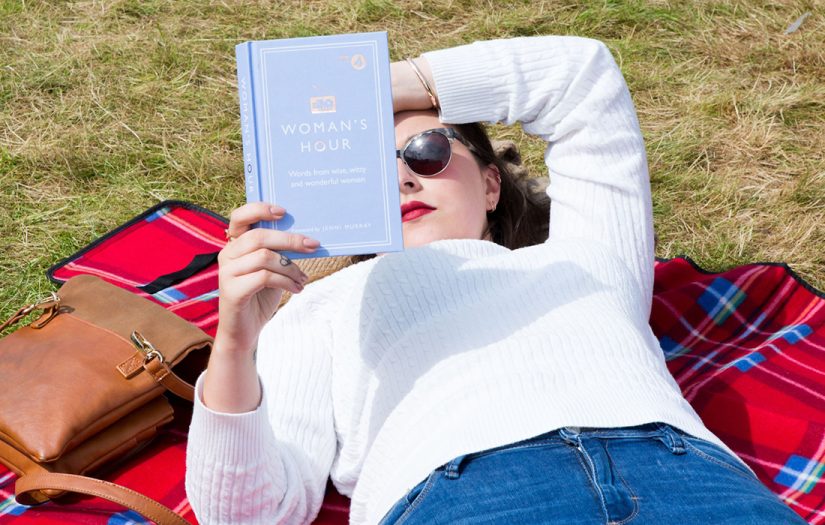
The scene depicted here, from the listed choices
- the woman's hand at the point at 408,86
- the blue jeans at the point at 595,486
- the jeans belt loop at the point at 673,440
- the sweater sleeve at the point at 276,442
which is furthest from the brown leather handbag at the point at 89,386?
the jeans belt loop at the point at 673,440

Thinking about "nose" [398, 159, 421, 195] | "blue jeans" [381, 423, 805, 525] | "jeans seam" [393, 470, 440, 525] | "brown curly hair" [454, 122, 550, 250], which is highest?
"nose" [398, 159, 421, 195]

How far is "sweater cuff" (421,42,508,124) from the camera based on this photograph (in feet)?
7.55

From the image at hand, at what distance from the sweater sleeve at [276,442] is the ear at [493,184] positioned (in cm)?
70

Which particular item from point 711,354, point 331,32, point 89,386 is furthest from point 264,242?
point 331,32

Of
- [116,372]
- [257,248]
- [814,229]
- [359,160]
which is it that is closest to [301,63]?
[359,160]

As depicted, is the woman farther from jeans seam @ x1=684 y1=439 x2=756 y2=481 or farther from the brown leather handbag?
the brown leather handbag

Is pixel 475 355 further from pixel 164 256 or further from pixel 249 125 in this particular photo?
pixel 164 256

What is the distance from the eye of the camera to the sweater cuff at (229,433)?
174 centimetres

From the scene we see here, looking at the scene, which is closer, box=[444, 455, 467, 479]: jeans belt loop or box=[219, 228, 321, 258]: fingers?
box=[219, 228, 321, 258]: fingers

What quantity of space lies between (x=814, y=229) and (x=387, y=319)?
2065 mm

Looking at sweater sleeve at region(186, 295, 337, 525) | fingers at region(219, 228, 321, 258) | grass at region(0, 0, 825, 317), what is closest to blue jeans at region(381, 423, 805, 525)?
sweater sleeve at region(186, 295, 337, 525)

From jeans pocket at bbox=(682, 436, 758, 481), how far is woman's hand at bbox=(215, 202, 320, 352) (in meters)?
0.85

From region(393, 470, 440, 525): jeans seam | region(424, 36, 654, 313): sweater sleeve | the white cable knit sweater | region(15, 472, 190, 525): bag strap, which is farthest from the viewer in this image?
region(424, 36, 654, 313): sweater sleeve

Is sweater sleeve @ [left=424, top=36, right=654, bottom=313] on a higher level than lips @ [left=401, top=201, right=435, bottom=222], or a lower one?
higher
